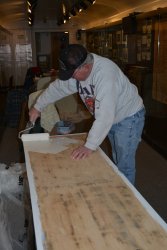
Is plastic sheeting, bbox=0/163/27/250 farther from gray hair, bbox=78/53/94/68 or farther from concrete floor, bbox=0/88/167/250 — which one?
gray hair, bbox=78/53/94/68

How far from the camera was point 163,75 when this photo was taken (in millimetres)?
4566

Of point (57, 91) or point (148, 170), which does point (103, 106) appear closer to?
point (57, 91)

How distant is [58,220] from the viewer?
1.26 metres

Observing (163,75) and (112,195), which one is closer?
(112,195)

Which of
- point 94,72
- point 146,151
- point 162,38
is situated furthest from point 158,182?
point 162,38

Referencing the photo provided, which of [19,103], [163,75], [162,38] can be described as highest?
[162,38]

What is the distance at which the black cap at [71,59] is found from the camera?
1788mm

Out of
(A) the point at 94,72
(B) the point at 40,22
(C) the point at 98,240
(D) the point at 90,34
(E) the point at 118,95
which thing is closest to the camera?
(C) the point at 98,240

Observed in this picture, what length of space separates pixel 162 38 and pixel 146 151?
166cm

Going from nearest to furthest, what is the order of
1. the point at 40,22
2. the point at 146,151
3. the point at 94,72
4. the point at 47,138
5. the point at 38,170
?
the point at 38,170, the point at 94,72, the point at 47,138, the point at 146,151, the point at 40,22

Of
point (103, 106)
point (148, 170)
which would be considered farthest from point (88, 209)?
point (148, 170)

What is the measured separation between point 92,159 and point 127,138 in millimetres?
430

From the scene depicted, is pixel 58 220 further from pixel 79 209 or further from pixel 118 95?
pixel 118 95

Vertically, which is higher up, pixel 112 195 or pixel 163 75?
pixel 163 75
